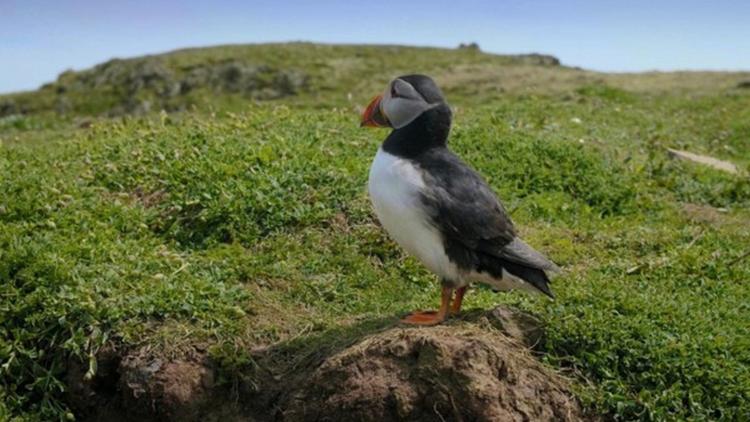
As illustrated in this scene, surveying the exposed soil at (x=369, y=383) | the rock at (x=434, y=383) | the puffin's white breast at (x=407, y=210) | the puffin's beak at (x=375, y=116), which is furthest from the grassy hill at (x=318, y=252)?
the puffin's beak at (x=375, y=116)

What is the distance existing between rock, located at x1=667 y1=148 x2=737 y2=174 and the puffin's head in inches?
232

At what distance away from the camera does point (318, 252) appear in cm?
758

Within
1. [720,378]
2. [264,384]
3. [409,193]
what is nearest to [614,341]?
[720,378]

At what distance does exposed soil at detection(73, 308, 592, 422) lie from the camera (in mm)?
5457

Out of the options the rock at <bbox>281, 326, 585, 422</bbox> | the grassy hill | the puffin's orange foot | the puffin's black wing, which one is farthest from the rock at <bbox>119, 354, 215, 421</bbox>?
the puffin's black wing

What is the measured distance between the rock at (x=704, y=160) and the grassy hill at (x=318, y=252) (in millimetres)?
255

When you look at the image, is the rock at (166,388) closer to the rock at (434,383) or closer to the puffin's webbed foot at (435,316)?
the rock at (434,383)

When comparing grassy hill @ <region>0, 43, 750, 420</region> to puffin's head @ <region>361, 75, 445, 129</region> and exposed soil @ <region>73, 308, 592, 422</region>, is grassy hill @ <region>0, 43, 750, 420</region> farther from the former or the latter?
puffin's head @ <region>361, 75, 445, 129</region>

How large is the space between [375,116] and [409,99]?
0.95 ft

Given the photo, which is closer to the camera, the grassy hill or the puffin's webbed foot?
the puffin's webbed foot

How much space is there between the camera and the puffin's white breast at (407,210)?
19.2ft

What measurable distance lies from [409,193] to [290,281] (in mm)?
1611

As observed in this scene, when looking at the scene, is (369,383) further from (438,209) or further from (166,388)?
(166,388)

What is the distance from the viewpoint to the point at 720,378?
580 cm
